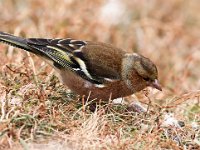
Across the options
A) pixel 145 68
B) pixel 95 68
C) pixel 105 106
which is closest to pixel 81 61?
pixel 95 68

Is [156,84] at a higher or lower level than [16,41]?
lower

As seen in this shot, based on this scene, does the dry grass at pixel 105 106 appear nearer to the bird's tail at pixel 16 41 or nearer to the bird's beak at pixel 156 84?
the bird's beak at pixel 156 84

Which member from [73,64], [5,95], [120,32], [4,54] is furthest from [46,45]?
[120,32]

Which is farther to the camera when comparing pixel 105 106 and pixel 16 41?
pixel 16 41

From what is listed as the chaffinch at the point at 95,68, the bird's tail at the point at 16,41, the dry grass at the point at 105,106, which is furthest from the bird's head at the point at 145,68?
the bird's tail at the point at 16,41

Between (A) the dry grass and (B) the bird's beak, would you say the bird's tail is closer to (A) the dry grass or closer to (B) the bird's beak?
(A) the dry grass

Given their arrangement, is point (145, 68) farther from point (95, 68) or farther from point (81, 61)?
point (81, 61)

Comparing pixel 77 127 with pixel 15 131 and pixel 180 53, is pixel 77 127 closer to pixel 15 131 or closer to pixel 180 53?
pixel 15 131

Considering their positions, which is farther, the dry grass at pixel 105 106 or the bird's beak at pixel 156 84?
the bird's beak at pixel 156 84
